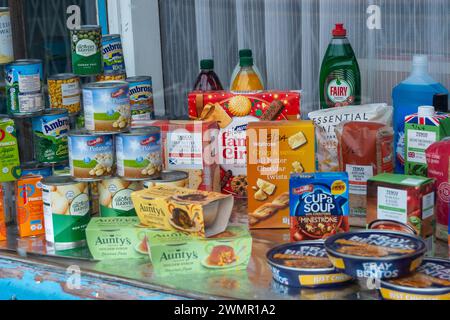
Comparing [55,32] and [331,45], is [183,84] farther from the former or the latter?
[331,45]

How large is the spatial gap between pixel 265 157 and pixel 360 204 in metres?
0.24

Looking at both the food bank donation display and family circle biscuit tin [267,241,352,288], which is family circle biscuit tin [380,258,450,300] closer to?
the food bank donation display

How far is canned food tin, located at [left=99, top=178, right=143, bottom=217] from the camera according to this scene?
2012 mm

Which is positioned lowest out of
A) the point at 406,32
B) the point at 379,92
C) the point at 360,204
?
the point at 360,204

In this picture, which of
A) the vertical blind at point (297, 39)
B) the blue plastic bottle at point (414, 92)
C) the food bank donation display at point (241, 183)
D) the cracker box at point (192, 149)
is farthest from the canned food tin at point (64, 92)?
the blue plastic bottle at point (414, 92)

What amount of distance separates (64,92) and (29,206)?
440 millimetres

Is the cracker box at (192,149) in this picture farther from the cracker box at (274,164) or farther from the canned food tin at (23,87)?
the canned food tin at (23,87)

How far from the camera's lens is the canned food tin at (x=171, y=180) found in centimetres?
198

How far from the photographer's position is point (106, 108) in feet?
6.64

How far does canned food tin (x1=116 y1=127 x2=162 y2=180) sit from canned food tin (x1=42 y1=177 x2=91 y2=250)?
102 mm

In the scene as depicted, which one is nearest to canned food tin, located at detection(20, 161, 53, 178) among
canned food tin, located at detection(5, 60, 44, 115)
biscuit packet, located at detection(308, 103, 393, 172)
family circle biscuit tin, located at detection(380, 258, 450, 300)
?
canned food tin, located at detection(5, 60, 44, 115)
